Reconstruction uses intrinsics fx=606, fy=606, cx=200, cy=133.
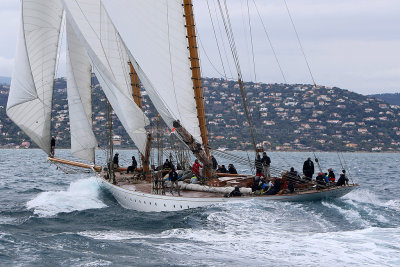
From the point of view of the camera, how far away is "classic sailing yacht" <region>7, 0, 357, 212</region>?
86.4 feet

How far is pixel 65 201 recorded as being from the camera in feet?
101

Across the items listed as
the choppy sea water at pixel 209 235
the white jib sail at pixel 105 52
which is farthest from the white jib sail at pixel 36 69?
the choppy sea water at pixel 209 235

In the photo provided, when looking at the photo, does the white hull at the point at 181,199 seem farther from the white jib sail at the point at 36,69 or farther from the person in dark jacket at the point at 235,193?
the white jib sail at the point at 36,69

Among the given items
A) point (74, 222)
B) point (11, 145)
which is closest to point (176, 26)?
point (74, 222)

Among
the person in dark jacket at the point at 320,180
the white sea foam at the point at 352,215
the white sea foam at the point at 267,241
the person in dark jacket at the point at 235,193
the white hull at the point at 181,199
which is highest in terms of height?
the person in dark jacket at the point at 320,180

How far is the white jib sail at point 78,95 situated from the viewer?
3288 cm

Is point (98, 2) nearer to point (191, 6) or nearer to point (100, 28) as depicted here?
point (100, 28)

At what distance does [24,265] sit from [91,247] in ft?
8.17

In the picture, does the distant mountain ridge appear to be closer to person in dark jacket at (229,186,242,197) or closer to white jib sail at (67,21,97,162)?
white jib sail at (67,21,97,162)

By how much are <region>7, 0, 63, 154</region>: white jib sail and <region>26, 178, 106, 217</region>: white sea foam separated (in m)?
2.81

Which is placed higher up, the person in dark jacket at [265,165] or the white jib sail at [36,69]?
the white jib sail at [36,69]

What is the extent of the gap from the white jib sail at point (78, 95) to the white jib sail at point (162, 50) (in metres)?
6.90

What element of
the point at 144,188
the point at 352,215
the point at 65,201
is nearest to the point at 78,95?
the point at 65,201

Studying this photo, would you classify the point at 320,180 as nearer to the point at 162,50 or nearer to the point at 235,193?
the point at 235,193
